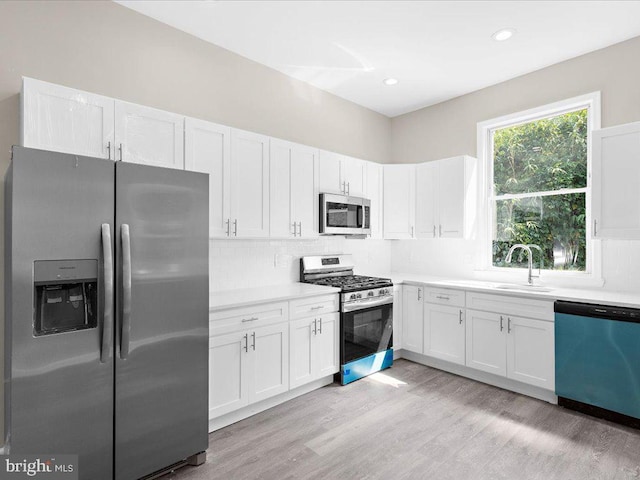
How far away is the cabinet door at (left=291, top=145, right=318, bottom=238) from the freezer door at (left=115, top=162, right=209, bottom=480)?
1380 millimetres

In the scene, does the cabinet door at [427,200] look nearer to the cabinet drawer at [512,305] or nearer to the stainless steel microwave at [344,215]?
the stainless steel microwave at [344,215]

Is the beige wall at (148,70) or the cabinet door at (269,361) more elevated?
the beige wall at (148,70)

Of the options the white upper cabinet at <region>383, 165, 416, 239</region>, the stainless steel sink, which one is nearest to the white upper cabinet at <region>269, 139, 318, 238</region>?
the white upper cabinet at <region>383, 165, 416, 239</region>

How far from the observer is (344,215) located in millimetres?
4035

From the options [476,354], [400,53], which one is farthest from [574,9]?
[476,354]

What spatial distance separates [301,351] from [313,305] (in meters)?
0.41

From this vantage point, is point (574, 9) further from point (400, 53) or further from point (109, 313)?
point (109, 313)

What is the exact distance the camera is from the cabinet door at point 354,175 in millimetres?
4137

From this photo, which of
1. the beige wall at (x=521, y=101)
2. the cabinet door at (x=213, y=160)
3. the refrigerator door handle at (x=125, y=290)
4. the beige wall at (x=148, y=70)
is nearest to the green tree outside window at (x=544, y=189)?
the beige wall at (x=521, y=101)

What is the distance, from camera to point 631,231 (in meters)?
2.89

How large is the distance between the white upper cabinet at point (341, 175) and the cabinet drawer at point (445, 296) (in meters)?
1.38

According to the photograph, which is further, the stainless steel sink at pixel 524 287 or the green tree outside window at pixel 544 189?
the green tree outside window at pixel 544 189

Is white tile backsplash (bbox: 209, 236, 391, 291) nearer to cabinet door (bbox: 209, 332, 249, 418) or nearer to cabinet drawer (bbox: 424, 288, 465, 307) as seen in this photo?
cabinet door (bbox: 209, 332, 249, 418)

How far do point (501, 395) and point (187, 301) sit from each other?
289cm
